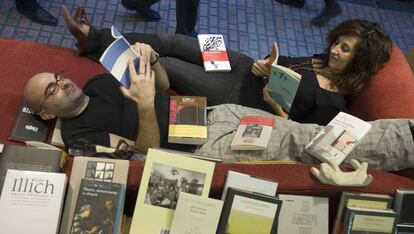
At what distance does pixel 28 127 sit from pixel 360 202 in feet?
4.76

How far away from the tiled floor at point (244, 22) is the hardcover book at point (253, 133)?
124 cm

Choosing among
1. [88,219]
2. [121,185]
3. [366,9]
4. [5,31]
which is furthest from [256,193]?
[366,9]

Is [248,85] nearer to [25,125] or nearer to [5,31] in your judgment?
[25,125]

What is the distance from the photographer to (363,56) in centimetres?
210

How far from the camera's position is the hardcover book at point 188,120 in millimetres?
1941

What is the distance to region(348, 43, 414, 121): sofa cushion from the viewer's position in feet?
6.57

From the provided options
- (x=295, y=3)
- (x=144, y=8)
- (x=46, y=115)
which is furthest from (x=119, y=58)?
(x=295, y=3)

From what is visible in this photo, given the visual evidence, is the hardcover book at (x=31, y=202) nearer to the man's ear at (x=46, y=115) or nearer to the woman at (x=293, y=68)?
the man's ear at (x=46, y=115)

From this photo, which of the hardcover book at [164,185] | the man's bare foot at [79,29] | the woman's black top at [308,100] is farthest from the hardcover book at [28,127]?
the woman's black top at [308,100]

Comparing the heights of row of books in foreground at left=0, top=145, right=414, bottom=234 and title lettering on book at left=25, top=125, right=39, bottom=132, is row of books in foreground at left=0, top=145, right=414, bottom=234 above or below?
above

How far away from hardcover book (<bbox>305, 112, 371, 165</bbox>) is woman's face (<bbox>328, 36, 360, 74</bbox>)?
1.30ft

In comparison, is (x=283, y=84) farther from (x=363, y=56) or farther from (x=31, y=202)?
(x=31, y=202)

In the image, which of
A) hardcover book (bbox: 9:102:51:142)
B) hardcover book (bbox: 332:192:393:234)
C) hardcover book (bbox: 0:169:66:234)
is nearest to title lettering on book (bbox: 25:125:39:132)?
hardcover book (bbox: 9:102:51:142)

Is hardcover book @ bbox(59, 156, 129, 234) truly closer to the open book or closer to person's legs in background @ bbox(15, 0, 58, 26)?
the open book
